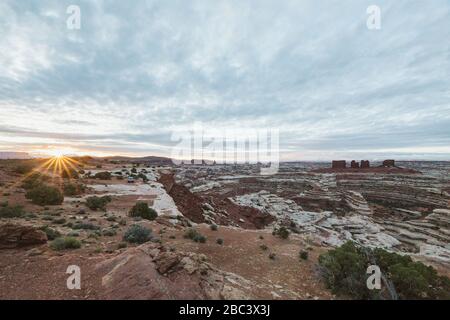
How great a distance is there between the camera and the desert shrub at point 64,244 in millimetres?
7986

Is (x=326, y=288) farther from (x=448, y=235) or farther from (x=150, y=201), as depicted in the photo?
(x=448, y=235)

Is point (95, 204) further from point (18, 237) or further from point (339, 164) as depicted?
point (339, 164)

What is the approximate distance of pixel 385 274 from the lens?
7219 millimetres

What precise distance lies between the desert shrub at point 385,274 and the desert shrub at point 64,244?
28.3 feet

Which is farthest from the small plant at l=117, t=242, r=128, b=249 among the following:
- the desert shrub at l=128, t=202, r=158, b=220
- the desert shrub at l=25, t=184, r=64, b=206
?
the desert shrub at l=25, t=184, r=64, b=206

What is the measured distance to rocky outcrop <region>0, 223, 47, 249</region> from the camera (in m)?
7.73

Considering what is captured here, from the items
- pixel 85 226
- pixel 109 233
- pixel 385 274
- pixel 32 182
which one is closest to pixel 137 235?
pixel 109 233

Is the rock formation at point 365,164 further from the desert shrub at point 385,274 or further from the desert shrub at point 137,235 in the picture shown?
the desert shrub at point 137,235

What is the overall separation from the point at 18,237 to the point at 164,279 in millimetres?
6240

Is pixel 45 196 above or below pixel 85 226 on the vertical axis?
above

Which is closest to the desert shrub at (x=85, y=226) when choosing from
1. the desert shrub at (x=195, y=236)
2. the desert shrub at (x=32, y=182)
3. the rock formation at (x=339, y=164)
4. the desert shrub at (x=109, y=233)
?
the desert shrub at (x=109, y=233)

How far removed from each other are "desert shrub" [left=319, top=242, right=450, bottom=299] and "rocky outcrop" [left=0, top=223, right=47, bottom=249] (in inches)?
393

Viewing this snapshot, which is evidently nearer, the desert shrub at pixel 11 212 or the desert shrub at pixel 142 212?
the desert shrub at pixel 11 212
